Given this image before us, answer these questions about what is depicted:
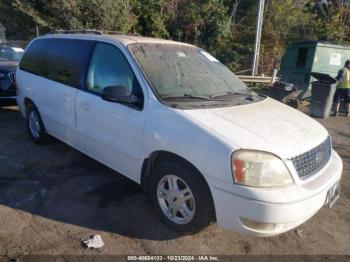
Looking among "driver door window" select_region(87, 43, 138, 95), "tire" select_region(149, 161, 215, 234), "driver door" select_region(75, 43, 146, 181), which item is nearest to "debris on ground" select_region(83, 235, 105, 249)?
"tire" select_region(149, 161, 215, 234)

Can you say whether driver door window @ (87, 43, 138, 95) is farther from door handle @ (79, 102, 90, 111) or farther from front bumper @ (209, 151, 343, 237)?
front bumper @ (209, 151, 343, 237)

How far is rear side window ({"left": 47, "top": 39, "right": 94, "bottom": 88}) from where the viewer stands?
4266mm

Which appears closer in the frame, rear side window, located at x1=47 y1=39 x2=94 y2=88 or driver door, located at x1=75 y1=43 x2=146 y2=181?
driver door, located at x1=75 y1=43 x2=146 y2=181

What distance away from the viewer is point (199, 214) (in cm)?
298

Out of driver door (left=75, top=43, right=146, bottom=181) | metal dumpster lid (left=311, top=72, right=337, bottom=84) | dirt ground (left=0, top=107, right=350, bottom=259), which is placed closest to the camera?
dirt ground (left=0, top=107, right=350, bottom=259)

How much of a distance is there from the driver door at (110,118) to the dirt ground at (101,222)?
1.33ft

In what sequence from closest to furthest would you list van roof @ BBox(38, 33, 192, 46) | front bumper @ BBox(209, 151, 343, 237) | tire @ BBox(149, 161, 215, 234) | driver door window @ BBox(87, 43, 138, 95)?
front bumper @ BBox(209, 151, 343, 237)
tire @ BBox(149, 161, 215, 234)
driver door window @ BBox(87, 43, 138, 95)
van roof @ BBox(38, 33, 192, 46)

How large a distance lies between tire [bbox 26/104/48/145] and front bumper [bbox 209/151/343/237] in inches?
141

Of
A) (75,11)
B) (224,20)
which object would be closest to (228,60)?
(224,20)

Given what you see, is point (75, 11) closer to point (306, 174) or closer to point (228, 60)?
point (228, 60)

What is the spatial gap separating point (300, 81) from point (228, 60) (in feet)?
24.4

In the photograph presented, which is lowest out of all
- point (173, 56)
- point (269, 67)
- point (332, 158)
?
point (269, 67)

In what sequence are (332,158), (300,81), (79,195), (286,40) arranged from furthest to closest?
1. (286,40)
2. (300,81)
3. (79,195)
4. (332,158)

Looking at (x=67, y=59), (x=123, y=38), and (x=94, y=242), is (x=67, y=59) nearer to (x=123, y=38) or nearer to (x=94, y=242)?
(x=123, y=38)
